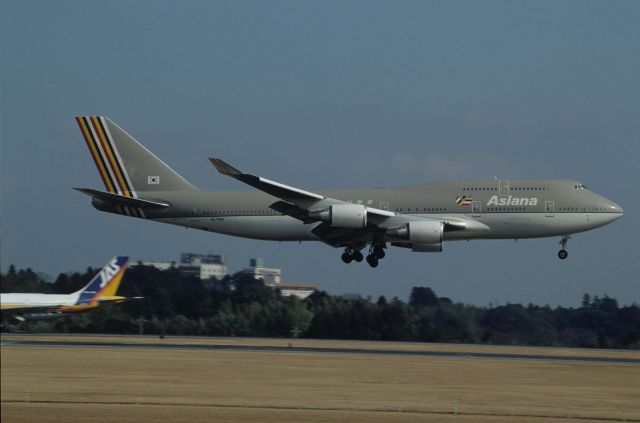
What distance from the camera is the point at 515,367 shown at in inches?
1832

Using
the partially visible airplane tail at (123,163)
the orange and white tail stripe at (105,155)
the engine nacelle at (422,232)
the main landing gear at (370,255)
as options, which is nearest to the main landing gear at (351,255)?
the main landing gear at (370,255)

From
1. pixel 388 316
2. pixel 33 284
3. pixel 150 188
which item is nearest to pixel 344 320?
pixel 388 316

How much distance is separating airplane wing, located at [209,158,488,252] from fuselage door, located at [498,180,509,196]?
2208 millimetres

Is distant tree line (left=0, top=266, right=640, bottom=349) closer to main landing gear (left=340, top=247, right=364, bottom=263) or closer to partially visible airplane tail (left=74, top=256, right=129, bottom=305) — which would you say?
partially visible airplane tail (left=74, top=256, right=129, bottom=305)

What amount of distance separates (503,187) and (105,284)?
915 inches

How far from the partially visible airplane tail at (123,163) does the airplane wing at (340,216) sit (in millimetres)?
8824

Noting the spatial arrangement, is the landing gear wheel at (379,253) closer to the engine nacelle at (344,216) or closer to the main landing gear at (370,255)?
the main landing gear at (370,255)

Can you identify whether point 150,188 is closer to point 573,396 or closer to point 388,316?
point 388,316

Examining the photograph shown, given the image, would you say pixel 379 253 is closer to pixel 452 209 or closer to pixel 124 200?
pixel 452 209

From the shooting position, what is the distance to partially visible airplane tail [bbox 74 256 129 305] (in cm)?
4500

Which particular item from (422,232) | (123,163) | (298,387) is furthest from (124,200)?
(298,387)

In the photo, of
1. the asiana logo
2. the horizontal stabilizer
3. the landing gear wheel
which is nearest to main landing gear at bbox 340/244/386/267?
the landing gear wheel

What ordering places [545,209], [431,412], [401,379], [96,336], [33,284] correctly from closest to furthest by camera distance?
1. [431,412]
2. [401,379]
3. [33,284]
4. [545,209]
5. [96,336]

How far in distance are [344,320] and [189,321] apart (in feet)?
38.7
